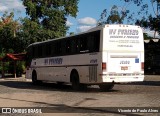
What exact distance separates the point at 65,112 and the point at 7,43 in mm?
42108

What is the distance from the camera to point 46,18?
51344 millimetres

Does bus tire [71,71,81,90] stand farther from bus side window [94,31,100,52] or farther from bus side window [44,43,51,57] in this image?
bus side window [44,43,51,57]

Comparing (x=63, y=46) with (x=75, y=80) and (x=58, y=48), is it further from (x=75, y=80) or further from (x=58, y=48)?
(x=75, y=80)

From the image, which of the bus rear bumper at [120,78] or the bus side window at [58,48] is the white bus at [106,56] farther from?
the bus side window at [58,48]

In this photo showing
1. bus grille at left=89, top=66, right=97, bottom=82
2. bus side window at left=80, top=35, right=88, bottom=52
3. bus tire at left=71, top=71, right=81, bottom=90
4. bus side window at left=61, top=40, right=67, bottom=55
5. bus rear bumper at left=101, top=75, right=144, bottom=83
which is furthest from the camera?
bus side window at left=61, top=40, right=67, bottom=55

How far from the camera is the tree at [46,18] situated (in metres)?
49.2

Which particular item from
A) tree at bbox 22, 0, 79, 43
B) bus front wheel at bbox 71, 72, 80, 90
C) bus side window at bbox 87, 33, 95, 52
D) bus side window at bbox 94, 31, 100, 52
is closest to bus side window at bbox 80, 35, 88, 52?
bus side window at bbox 87, 33, 95, 52

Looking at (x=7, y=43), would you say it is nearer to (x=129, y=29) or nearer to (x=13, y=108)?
(x=129, y=29)

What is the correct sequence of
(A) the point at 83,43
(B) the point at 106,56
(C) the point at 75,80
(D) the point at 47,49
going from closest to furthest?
(B) the point at 106,56 → (A) the point at 83,43 → (C) the point at 75,80 → (D) the point at 47,49

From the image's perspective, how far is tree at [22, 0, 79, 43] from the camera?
1936 inches

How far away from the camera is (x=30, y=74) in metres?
30.5

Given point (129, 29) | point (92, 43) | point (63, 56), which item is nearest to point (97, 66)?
point (92, 43)

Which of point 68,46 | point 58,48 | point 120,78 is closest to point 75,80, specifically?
point 68,46

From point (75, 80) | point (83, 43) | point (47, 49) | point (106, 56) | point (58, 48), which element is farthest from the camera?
point (47, 49)
